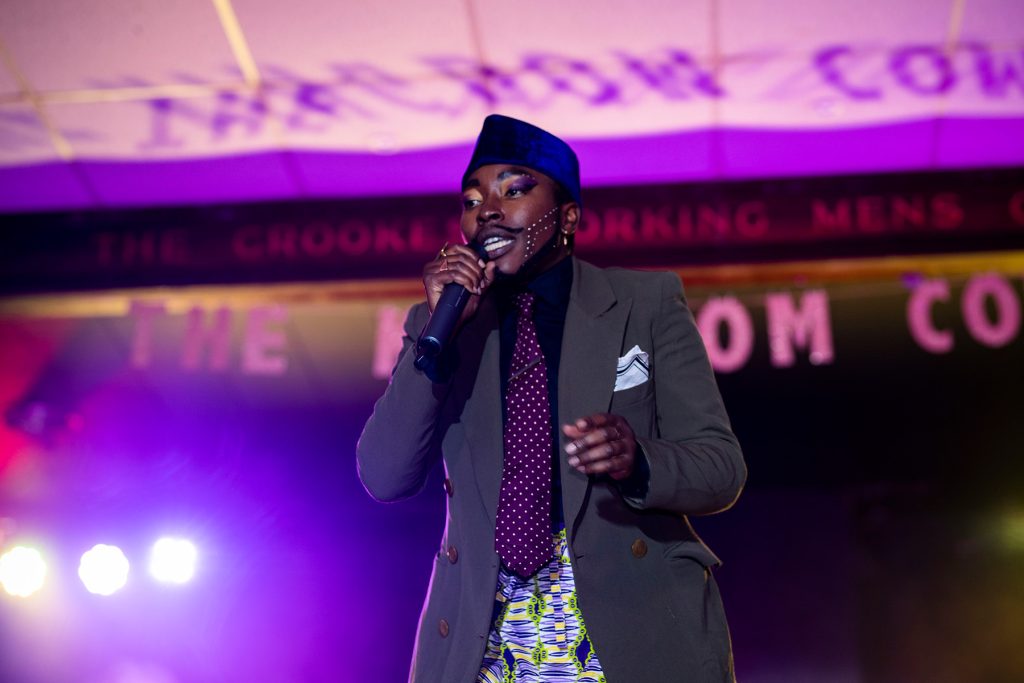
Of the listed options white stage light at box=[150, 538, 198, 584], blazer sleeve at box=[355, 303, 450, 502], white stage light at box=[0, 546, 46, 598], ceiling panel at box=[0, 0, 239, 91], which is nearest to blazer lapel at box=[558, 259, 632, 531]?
blazer sleeve at box=[355, 303, 450, 502]

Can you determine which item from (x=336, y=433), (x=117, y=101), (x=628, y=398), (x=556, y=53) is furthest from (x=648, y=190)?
(x=628, y=398)

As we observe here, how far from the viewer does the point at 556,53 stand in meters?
3.91

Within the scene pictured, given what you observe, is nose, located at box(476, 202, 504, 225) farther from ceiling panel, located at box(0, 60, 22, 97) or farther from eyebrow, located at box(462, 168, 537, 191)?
ceiling panel, located at box(0, 60, 22, 97)

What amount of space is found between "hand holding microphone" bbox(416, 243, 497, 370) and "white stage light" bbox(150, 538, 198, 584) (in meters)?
2.83

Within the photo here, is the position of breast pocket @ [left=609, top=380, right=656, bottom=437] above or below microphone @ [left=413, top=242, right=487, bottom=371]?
below

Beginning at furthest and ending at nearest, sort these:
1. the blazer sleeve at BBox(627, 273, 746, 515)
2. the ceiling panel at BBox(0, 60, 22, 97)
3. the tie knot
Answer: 1. the ceiling panel at BBox(0, 60, 22, 97)
2. the tie knot
3. the blazer sleeve at BBox(627, 273, 746, 515)

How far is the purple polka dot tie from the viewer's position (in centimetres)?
137

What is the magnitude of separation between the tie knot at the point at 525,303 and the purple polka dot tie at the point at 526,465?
0.02 meters

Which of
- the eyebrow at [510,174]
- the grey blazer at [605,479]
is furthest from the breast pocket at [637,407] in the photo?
the eyebrow at [510,174]

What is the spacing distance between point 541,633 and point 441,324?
49cm

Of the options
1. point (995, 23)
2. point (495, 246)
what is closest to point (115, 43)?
point (495, 246)

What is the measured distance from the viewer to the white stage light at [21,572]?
153 inches

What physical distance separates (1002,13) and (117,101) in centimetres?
387

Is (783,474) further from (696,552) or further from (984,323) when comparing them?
(696,552)
